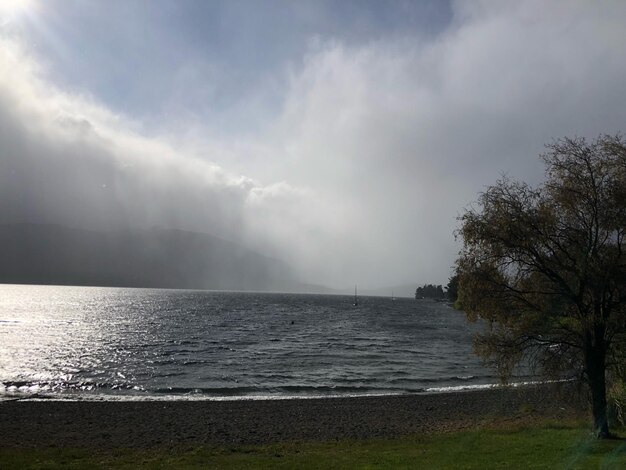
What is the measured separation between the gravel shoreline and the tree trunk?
1183 millimetres

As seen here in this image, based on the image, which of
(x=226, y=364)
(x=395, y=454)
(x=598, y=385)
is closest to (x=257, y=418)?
(x=395, y=454)

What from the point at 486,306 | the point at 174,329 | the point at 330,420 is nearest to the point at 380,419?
the point at 330,420

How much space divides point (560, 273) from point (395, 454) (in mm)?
9276

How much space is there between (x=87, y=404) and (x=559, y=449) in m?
29.2

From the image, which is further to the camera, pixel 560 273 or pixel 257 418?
pixel 257 418

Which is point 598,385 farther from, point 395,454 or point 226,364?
point 226,364

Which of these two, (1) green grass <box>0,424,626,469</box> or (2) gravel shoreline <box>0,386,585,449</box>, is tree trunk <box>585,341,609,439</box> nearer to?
(1) green grass <box>0,424,626,469</box>

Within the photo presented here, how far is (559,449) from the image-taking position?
15898mm

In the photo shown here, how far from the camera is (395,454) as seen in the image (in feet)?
57.1

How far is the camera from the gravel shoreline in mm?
22531

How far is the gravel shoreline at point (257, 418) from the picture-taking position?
22.5 m

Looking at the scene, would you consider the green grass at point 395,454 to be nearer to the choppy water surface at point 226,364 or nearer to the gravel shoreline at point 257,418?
the gravel shoreline at point 257,418

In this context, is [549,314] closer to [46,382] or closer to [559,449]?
[559,449]

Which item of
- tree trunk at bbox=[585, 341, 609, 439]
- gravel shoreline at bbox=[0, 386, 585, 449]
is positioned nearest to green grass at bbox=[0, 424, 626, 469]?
tree trunk at bbox=[585, 341, 609, 439]
